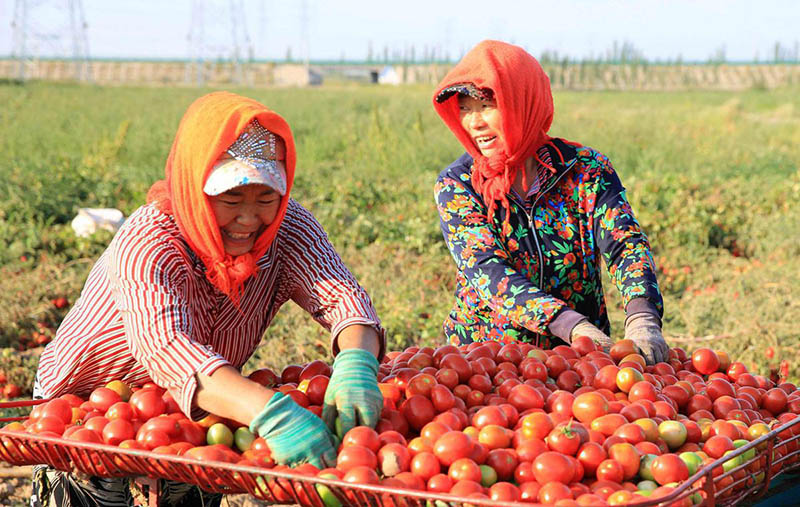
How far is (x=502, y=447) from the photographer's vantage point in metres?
1.69

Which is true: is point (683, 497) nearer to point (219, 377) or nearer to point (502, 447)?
point (502, 447)

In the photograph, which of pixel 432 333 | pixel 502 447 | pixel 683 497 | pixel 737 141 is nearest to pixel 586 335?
pixel 502 447

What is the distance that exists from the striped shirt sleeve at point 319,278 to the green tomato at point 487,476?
53 cm

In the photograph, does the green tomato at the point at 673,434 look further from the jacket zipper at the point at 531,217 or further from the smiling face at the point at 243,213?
the smiling face at the point at 243,213

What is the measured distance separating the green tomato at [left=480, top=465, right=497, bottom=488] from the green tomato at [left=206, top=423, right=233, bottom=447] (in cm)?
54

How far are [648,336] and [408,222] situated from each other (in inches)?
180

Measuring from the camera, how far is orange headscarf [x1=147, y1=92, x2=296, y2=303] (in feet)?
5.78

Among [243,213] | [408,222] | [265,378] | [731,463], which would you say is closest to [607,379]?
[731,463]

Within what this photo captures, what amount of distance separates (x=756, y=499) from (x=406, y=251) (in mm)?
4908

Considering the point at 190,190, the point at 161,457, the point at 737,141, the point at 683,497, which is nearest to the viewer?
the point at 683,497

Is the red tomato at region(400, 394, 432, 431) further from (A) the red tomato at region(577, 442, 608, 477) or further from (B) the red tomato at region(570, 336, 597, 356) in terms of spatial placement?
(B) the red tomato at region(570, 336, 597, 356)

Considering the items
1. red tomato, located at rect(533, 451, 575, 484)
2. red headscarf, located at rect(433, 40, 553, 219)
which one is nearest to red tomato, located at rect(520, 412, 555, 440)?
red tomato, located at rect(533, 451, 575, 484)

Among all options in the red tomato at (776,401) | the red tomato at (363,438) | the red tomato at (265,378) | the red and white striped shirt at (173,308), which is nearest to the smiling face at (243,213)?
the red and white striped shirt at (173,308)

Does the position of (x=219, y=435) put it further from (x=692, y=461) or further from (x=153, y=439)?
(x=692, y=461)
